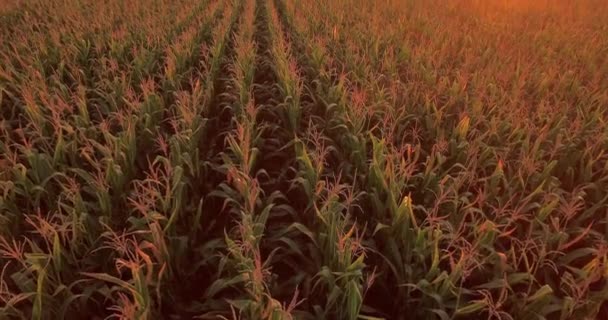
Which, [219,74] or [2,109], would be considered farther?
[219,74]

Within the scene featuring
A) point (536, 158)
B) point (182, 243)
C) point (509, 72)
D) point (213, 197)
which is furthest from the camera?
point (509, 72)

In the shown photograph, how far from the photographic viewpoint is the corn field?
178 centimetres

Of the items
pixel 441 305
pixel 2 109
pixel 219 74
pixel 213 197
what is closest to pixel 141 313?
pixel 441 305

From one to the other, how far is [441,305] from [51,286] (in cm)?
162

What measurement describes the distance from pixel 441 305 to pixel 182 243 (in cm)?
122

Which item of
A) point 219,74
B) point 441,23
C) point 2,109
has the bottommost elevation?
point 441,23

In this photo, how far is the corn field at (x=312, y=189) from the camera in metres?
1.78

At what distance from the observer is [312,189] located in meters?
2.43

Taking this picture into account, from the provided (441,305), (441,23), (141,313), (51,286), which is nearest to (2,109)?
(51,286)

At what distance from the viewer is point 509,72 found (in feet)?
13.5

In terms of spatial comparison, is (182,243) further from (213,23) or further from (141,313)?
(213,23)

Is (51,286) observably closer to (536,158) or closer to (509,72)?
(536,158)

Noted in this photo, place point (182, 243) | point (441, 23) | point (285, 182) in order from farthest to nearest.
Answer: point (441, 23), point (285, 182), point (182, 243)

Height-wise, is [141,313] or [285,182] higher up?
[141,313]
